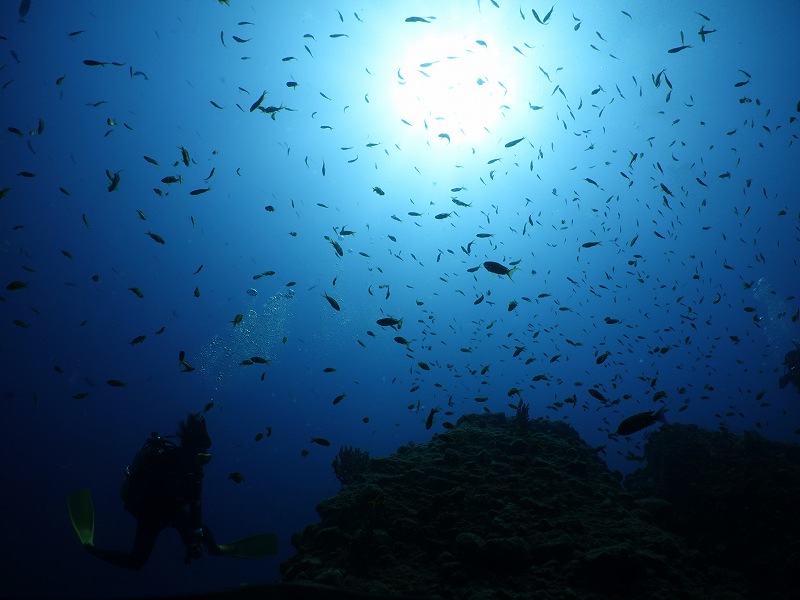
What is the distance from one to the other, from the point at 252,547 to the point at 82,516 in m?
3.58

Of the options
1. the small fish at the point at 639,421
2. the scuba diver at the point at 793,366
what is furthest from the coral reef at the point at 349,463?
the scuba diver at the point at 793,366

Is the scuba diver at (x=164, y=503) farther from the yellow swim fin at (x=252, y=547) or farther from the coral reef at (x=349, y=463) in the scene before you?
the coral reef at (x=349, y=463)

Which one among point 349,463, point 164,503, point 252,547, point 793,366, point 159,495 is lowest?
point 252,547

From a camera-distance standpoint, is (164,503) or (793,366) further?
(793,366)

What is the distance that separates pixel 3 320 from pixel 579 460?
4186 inches

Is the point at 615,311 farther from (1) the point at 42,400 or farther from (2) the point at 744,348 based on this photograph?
(1) the point at 42,400

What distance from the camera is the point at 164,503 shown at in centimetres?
737

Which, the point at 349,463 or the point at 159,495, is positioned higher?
the point at 349,463

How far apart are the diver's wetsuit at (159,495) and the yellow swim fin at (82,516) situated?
0.88 feet

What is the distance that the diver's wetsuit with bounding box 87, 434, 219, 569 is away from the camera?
7.29 metres

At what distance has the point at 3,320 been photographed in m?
71.9

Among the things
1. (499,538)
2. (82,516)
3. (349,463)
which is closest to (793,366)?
(349,463)

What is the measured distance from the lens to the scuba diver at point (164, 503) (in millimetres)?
7285

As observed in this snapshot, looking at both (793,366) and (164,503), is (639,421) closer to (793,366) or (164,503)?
(164,503)
